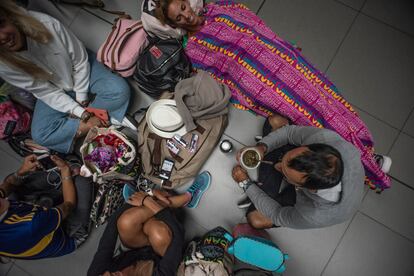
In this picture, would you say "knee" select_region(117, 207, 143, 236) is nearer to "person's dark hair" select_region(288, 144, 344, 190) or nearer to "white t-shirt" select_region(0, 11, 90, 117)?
"white t-shirt" select_region(0, 11, 90, 117)

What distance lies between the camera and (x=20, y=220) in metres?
1.43

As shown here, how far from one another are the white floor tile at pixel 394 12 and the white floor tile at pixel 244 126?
1119 millimetres

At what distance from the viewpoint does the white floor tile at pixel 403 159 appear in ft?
6.31

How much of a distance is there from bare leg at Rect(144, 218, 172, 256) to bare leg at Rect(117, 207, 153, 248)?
48 mm

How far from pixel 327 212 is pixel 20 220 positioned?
1528 millimetres

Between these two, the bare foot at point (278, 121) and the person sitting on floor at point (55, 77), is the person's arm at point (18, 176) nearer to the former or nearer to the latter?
the person sitting on floor at point (55, 77)

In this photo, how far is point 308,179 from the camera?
1302mm

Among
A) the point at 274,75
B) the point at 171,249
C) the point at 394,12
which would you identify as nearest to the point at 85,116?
the point at 171,249

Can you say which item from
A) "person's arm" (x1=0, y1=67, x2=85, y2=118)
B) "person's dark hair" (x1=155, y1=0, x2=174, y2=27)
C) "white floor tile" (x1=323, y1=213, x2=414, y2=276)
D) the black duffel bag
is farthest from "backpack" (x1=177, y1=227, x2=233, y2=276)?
"person's dark hair" (x1=155, y1=0, x2=174, y2=27)

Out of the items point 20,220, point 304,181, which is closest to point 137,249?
point 20,220

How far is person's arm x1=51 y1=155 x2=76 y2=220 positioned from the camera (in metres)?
1.72

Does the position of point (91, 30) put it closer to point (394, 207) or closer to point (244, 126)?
point (244, 126)

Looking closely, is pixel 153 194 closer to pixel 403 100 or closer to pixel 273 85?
pixel 273 85

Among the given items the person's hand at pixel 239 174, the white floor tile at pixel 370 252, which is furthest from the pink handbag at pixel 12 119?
the white floor tile at pixel 370 252
